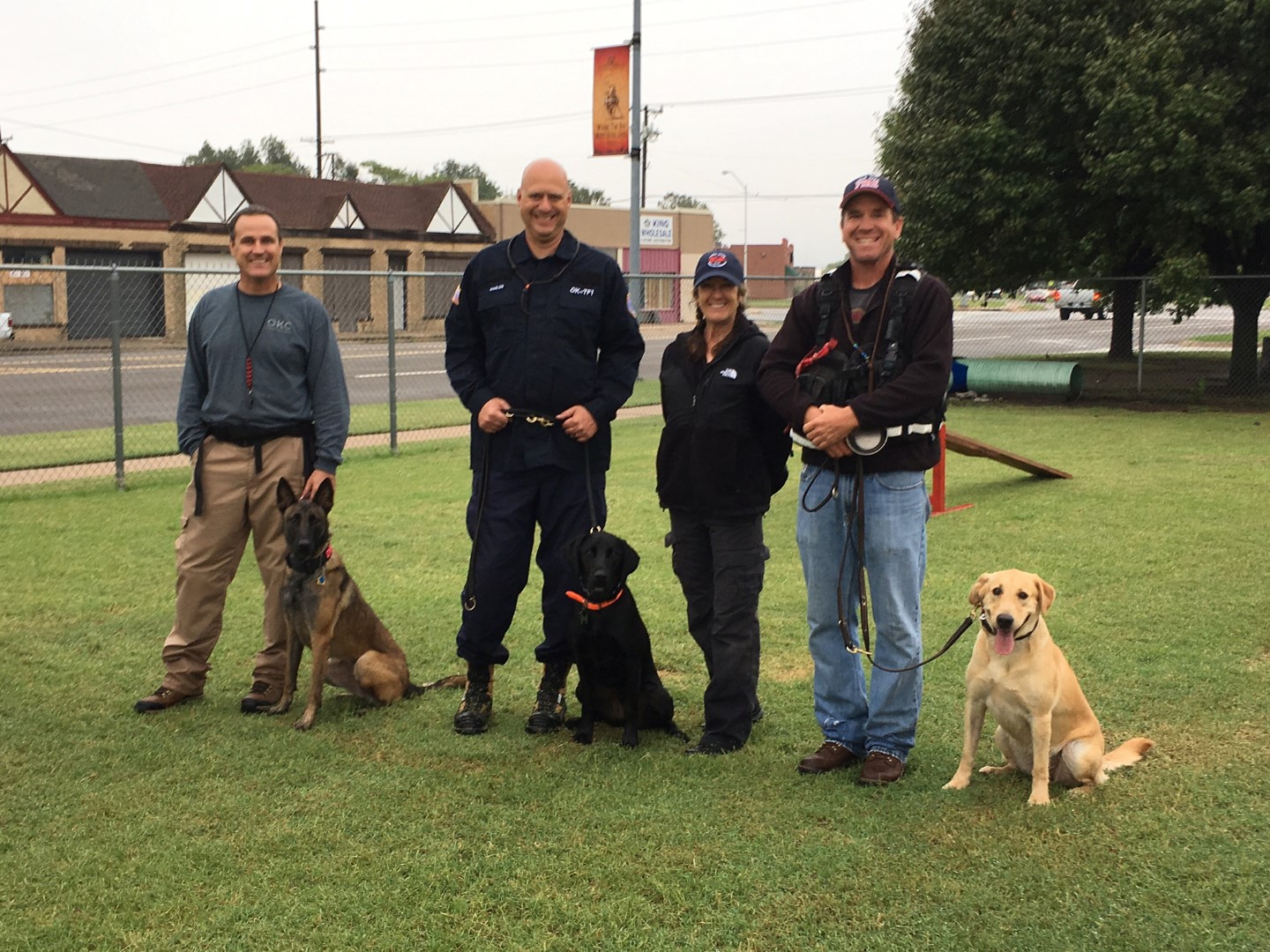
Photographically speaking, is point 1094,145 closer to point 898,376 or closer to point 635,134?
point 635,134

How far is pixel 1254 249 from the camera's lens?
58.3 feet

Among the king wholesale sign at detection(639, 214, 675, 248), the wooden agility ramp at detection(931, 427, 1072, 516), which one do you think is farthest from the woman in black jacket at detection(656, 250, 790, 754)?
the king wholesale sign at detection(639, 214, 675, 248)

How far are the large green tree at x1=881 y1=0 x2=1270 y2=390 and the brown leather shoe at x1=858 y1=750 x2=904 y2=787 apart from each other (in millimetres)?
13586

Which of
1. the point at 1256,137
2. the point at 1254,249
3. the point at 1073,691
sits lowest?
the point at 1073,691

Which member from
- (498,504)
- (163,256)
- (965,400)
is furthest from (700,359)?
(163,256)

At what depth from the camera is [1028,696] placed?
3.78 metres

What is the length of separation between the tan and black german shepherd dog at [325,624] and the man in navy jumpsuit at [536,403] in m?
0.45

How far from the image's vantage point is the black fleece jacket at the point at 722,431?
4.23m

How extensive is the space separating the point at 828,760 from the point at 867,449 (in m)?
1.19

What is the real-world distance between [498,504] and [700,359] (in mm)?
1033

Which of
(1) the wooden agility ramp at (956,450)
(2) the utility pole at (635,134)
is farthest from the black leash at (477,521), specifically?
(2) the utility pole at (635,134)

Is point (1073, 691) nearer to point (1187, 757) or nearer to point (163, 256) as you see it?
point (1187, 757)

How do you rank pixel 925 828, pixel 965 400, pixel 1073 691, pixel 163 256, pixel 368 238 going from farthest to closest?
pixel 368 238
pixel 163 256
pixel 965 400
pixel 1073 691
pixel 925 828

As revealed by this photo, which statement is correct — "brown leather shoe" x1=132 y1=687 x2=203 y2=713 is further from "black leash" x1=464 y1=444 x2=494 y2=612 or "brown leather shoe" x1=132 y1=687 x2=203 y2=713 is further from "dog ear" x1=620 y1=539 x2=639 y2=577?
"dog ear" x1=620 y1=539 x2=639 y2=577
